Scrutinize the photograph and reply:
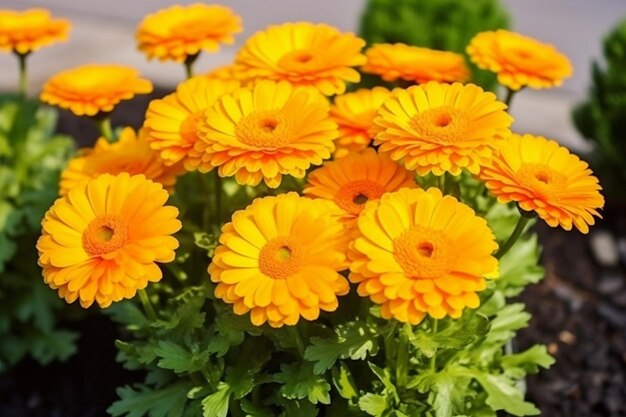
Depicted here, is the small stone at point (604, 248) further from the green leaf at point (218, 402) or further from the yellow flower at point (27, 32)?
the yellow flower at point (27, 32)

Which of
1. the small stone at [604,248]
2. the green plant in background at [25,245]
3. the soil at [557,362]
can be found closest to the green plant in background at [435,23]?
the small stone at [604,248]

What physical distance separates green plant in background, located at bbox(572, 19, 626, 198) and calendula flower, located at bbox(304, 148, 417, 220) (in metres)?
2.12

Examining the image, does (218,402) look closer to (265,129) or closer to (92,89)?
(265,129)

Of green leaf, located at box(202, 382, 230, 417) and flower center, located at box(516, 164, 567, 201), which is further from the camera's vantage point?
green leaf, located at box(202, 382, 230, 417)

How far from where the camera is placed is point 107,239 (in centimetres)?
178

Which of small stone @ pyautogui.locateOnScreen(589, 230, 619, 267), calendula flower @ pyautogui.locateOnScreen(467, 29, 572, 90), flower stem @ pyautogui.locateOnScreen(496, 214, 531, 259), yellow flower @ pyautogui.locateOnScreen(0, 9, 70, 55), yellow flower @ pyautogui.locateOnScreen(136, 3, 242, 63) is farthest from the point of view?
small stone @ pyautogui.locateOnScreen(589, 230, 619, 267)

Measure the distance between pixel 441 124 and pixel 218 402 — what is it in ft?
2.65

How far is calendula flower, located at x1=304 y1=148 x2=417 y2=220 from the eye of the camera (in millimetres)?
1887

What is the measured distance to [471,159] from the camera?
175 centimetres

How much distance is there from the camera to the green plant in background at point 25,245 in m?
2.90

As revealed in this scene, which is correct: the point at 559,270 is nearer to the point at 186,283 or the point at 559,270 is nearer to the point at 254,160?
the point at 186,283

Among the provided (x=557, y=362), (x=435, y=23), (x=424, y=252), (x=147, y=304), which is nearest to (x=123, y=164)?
(x=147, y=304)

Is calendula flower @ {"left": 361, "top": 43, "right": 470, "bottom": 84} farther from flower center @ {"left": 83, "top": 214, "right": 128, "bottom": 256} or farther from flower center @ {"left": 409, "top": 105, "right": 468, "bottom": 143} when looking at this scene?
flower center @ {"left": 83, "top": 214, "right": 128, "bottom": 256}

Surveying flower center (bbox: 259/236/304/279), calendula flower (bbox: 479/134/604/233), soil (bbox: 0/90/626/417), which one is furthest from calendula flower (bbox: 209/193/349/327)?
soil (bbox: 0/90/626/417)
